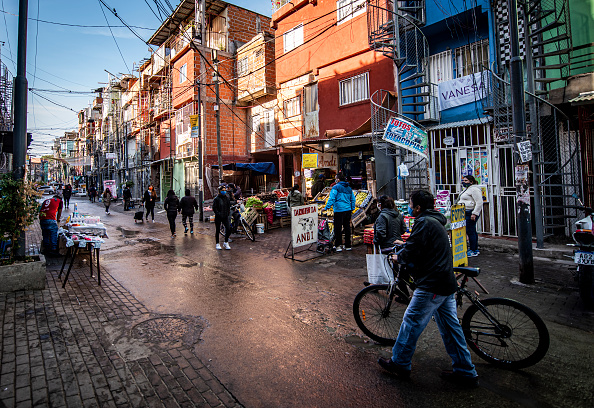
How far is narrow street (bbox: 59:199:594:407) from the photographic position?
3.20m

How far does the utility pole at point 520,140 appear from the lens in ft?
21.0

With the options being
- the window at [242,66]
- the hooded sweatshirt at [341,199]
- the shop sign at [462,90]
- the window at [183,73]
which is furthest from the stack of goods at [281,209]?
the window at [183,73]

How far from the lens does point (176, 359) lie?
3869 millimetres

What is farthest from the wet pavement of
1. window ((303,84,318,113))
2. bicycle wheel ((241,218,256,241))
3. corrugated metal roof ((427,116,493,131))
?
window ((303,84,318,113))

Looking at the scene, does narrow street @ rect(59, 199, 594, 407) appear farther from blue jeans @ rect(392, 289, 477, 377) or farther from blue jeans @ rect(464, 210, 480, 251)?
blue jeans @ rect(464, 210, 480, 251)

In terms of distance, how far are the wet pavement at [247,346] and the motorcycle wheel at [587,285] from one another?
0.19 m

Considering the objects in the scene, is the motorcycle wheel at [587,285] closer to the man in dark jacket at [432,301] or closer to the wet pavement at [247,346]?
the wet pavement at [247,346]

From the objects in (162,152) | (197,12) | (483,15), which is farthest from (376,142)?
(162,152)

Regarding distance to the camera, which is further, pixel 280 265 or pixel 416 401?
pixel 280 265

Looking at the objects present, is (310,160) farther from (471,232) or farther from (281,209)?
(471,232)

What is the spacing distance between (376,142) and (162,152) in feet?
80.0

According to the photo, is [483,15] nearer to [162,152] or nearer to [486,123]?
[486,123]

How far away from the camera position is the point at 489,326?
3713 mm

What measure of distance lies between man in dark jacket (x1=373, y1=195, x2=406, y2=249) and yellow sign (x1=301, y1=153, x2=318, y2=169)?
1021 centimetres
